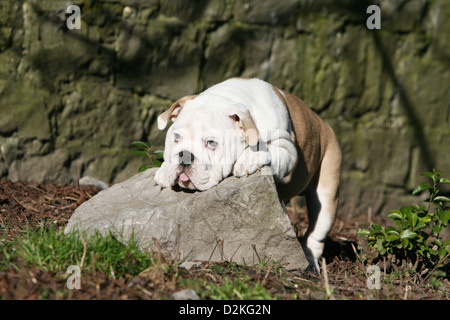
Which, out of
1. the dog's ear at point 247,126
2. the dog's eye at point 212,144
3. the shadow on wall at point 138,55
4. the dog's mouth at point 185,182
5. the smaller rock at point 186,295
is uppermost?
the shadow on wall at point 138,55

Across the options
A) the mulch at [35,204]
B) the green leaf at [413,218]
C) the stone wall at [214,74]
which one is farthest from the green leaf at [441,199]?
the mulch at [35,204]

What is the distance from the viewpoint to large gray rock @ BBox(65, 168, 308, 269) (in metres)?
3.60

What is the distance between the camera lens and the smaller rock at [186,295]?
2863 millimetres

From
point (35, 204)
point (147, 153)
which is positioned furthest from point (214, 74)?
point (35, 204)

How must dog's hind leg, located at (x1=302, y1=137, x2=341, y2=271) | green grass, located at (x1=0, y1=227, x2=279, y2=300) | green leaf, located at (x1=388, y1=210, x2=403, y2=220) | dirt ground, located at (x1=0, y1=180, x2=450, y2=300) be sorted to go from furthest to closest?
dog's hind leg, located at (x1=302, y1=137, x2=341, y2=271) → green leaf, located at (x1=388, y1=210, x2=403, y2=220) → green grass, located at (x1=0, y1=227, x2=279, y2=300) → dirt ground, located at (x1=0, y1=180, x2=450, y2=300)

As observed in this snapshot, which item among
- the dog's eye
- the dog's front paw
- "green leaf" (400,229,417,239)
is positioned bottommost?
"green leaf" (400,229,417,239)

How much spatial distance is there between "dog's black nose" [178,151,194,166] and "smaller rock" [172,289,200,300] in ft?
3.43

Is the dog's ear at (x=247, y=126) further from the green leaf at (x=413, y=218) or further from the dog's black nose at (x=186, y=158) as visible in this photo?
the green leaf at (x=413, y=218)

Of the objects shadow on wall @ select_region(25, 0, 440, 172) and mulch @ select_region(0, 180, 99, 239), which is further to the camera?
shadow on wall @ select_region(25, 0, 440, 172)

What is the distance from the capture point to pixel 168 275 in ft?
10.2

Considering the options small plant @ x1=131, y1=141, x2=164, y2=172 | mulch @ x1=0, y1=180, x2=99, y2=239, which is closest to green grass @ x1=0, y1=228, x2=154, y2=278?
mulch @ x1=0, y1=180, x2=99, y2=239

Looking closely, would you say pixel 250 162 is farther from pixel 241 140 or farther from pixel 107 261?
pixel 107 261

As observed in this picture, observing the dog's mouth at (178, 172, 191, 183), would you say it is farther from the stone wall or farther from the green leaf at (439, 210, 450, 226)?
the stone wall

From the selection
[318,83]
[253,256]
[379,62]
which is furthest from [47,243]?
[379,62]
